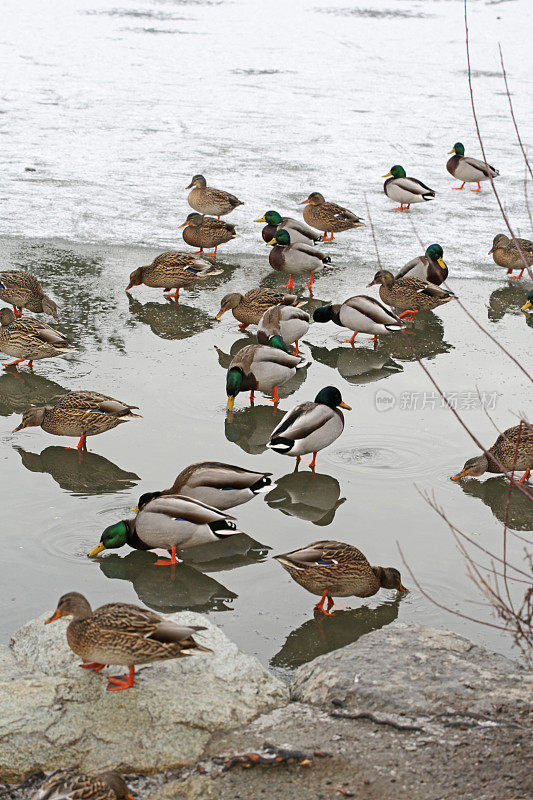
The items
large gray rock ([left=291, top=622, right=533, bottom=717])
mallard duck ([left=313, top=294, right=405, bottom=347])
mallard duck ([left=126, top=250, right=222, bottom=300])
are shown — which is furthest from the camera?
mallard duck ([left=126, top=250, right=222, bottom=300])

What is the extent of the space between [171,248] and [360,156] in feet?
15.9

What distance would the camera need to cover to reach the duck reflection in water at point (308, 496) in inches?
253

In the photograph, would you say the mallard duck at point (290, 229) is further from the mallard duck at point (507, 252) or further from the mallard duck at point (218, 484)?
the mallard duck at point (218, 484)

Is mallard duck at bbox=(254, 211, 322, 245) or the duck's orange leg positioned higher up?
the duck's orange leg

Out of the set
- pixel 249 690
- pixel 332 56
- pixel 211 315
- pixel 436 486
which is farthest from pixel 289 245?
pixel 332 56

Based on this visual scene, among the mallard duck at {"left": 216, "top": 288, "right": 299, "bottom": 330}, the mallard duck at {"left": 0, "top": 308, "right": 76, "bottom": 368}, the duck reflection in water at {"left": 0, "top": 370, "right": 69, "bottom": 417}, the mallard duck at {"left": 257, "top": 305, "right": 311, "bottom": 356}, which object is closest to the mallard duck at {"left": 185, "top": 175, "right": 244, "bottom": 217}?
the mallard duck at {"left": 216, "top": 288, "right": 299, "bottom": 330}

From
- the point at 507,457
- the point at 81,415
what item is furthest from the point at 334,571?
the point at 81,415

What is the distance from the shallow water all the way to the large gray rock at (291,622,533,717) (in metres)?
0.39

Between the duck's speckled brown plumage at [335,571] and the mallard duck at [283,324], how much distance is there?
351cm

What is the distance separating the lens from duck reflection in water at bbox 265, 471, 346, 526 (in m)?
6.44

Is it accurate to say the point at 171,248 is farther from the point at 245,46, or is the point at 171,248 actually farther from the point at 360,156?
the point at 245,46

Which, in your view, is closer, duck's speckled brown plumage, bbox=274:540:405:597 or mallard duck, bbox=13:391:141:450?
duck's speckled brown plumage, bbox=274:540:405:597

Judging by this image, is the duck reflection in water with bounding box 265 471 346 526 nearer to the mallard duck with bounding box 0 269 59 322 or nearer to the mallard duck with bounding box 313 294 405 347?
the mallard duck with bounding box 313 294 405 347

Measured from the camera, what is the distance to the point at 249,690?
14.7 ft
